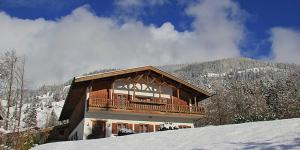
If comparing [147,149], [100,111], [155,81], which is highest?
[155,81]

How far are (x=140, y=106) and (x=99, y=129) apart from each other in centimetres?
404

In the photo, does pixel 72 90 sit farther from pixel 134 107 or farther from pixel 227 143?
pixel 227 143

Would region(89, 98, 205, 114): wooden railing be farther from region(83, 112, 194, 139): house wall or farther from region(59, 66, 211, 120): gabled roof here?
region(59, 66, 211, 120): gabled roof

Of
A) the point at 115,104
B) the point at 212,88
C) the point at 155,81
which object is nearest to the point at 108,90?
the point at 115,104

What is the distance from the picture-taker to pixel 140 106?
33844 millimetres

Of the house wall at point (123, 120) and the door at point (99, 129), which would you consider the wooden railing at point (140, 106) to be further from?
the door at point (99, 129)

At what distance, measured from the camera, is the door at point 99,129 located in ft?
104

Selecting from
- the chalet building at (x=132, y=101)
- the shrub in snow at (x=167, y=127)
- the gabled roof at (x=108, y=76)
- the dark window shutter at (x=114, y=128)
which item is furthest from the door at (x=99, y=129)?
the shrub in snow at (x=167, y=127)

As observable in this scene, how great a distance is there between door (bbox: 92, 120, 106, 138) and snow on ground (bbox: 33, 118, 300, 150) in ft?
39.7

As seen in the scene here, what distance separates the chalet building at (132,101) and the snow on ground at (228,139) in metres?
12.7

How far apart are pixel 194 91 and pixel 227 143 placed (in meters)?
24.7

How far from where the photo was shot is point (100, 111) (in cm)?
3238

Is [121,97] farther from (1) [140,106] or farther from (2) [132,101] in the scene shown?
(1) [140,106]

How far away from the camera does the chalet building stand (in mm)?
32312
